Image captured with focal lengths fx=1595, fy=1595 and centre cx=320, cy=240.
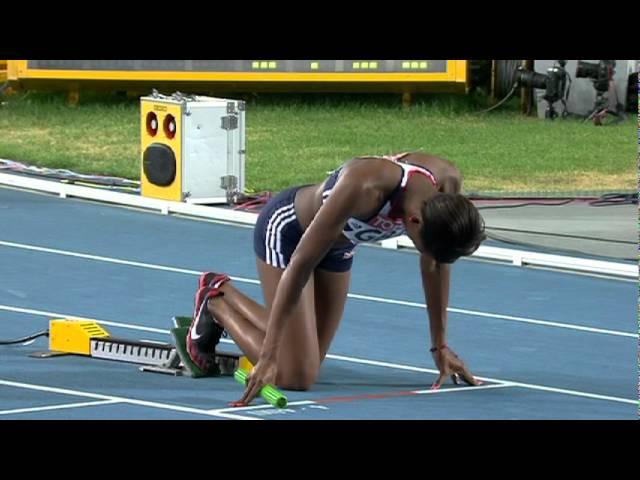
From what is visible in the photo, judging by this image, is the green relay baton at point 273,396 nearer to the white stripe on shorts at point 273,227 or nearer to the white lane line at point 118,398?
the white lane line at point 118,398

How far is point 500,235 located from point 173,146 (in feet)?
8.79

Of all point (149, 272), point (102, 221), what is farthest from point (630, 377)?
point (102, 221)

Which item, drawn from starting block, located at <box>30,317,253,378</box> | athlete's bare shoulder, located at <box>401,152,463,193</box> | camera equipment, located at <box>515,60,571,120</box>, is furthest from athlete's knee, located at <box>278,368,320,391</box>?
camera equipment, located at <box>515,60,571,120</box>

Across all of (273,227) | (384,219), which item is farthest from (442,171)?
(273,227)

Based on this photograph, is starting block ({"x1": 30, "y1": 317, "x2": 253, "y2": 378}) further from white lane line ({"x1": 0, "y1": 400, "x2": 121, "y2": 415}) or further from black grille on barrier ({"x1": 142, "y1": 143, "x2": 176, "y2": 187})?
black grille on barrier ({"x1": 142, "y1": 143, "x2": 176, "y2": 187})

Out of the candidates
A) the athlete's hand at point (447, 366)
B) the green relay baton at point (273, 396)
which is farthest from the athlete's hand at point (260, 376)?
the athlete's hand at point (447, 366)

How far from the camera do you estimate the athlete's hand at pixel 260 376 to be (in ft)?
21.0

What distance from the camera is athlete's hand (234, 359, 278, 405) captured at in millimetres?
6387

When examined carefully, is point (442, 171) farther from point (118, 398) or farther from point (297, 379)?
point (118, 398)

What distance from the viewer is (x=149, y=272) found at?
10164mm

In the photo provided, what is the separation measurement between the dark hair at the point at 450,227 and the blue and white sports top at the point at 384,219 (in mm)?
266

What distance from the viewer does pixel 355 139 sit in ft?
52.4

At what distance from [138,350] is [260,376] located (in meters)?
1.41

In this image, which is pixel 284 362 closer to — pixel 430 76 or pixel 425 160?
pixel 425 160
